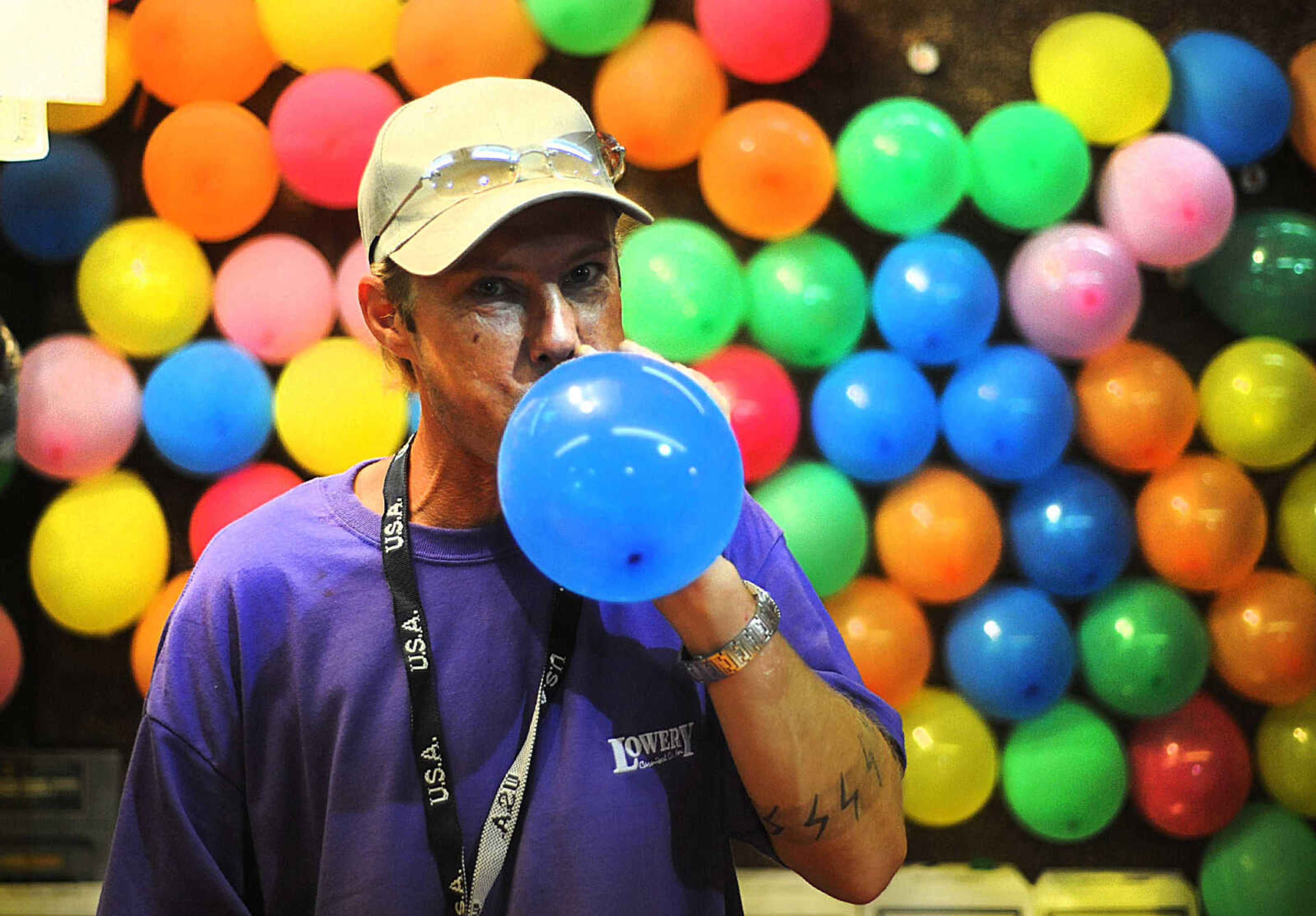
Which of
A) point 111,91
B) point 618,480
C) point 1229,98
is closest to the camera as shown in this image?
point 618,480

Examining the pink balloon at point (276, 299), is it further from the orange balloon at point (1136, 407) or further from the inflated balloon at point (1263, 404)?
the inflated balloon at point (1263, 404)

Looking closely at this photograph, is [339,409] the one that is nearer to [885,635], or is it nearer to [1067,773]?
[885,635]

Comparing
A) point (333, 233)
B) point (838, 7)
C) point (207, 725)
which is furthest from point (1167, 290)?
point (207, 725)

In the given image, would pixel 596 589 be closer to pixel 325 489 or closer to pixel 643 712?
pixel 643 712

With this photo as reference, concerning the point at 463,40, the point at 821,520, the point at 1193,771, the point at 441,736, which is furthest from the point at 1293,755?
the point at 463,40

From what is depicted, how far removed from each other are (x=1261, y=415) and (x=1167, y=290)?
551 millimetres

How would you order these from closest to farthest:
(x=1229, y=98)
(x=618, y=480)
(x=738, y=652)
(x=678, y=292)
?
1. (x=618, y=480)
2. (x=738, y=652)
3. (x=678, y=292)
4. (x=1229, y=98)

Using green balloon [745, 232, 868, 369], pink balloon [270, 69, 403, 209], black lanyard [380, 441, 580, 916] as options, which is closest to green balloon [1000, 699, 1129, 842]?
green balloon [745, 232, 868, 369]

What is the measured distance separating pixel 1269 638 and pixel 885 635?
870 mm

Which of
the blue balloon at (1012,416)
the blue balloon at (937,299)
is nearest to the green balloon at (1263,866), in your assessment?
the blue balloon at (1012,416)

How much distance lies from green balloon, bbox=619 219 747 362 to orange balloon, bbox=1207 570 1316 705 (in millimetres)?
1360

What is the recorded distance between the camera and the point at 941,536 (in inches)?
102

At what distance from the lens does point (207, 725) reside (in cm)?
119

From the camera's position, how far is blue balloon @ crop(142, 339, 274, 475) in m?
2.61
